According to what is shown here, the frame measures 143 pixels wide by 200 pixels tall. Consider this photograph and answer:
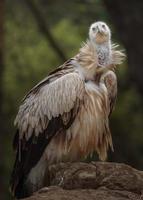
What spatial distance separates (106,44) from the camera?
9578 millimetres

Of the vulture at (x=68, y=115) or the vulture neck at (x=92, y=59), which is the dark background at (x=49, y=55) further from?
the vulture neck at (x=92, y=59)

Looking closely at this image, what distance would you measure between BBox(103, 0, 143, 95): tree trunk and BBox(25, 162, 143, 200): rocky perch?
8.22m

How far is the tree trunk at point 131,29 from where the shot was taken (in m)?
16.8

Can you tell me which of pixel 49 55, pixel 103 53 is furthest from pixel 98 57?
pixel 49 55

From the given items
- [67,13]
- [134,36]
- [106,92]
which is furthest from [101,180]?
[67,13]

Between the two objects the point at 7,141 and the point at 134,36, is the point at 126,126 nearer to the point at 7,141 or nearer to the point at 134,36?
the point at 7,141

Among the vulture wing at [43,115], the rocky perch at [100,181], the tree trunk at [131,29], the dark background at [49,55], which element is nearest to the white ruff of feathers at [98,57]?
the vulture wing at [43,115]

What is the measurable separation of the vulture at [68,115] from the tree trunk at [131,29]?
717 centimetres

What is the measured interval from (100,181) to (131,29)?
8767mm

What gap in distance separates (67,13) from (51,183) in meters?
13.0

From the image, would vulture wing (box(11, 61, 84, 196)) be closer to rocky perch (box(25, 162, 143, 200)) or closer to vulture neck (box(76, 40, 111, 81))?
vulture neck (box(76, 40, 111, 81))

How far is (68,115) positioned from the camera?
30.5 feet

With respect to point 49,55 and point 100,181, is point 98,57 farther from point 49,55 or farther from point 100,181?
point 49,55

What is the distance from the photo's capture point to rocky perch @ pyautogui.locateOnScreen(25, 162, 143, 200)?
8312 mm
